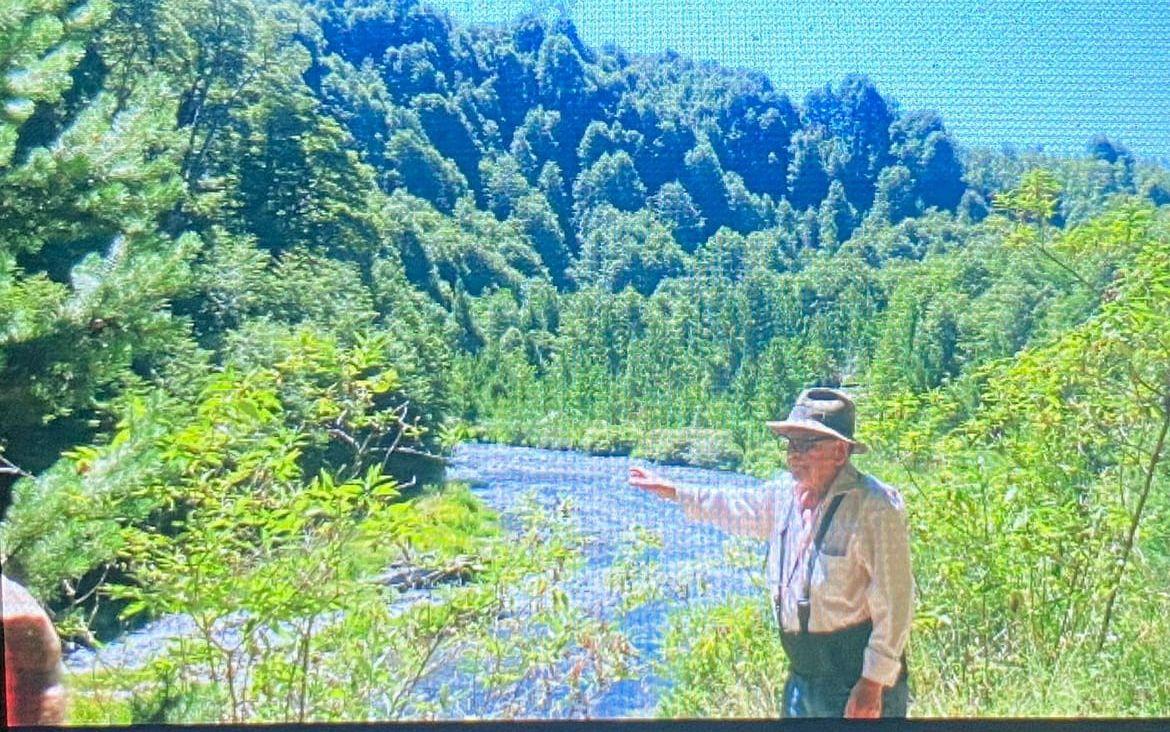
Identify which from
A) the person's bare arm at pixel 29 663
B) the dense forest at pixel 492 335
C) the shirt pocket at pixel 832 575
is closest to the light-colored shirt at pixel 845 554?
the shirt pocket at pixel 832 575

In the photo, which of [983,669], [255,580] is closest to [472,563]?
[255,580]

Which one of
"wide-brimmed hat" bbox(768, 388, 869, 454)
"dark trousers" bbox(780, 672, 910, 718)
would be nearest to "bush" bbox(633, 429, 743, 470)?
"wide-brimmed hat" bbox(768, 388, 869, 454)

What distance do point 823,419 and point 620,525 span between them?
562 millimetres

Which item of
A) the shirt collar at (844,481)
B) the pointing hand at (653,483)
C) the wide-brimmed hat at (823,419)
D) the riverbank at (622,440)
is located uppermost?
the wide-brimmed hat at (823,419)

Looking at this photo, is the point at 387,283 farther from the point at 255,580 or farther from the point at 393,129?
the point at 255,580

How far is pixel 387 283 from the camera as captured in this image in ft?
10.4

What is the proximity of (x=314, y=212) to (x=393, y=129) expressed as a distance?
0.29m

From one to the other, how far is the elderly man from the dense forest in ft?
0.29

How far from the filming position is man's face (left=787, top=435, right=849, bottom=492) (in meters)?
2.99

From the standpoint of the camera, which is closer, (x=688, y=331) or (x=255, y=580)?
(x=255, y=580)

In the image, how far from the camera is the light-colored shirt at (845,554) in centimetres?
292

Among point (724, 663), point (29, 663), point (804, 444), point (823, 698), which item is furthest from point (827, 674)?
point (29, 663)

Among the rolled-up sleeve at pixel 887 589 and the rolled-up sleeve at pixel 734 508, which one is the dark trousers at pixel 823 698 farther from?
the rolled-up sleeve at pixel 734 508

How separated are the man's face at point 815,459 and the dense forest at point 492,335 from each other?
0.12m
